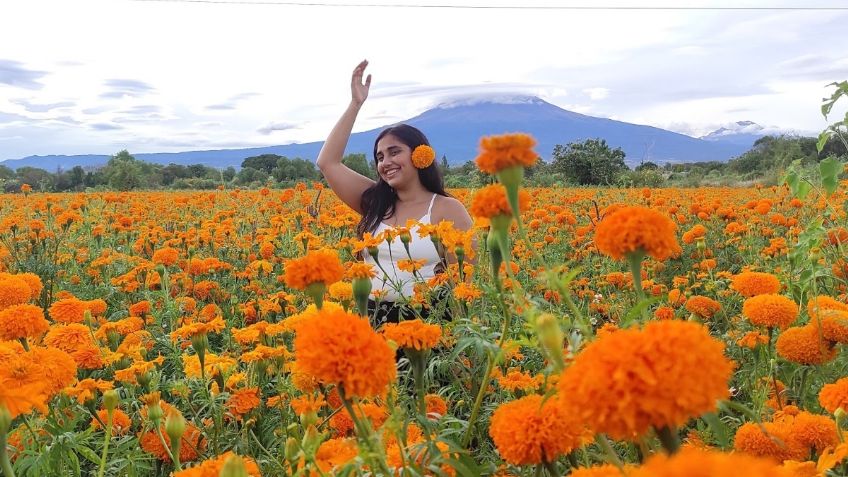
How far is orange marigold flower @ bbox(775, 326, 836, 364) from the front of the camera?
162 cm

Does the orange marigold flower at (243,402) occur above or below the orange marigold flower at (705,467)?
below

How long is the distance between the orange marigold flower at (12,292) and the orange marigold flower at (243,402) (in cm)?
99

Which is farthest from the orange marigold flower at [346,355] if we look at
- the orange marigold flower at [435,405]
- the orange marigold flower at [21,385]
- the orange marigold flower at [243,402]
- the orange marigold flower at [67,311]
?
the orange marigold flower at [67,311]

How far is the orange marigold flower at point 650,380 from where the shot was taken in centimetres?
53

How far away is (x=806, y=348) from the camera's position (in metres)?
1.63

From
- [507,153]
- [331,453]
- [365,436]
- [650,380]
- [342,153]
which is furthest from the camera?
Result: [342,153]

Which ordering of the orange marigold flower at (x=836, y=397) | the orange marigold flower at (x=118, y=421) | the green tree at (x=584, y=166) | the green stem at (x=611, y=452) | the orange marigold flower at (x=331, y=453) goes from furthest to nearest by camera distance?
the green tree at (x=584, y=166), the orange marigold flower at (x=118, y=421), the orange marigold flower at (x=836, y=397), the orange marigold flower at (x=331, y=453), the green stem at (x=611, y=452)

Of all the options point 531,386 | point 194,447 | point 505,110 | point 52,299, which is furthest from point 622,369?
point 505,110

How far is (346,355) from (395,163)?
10.5 ft

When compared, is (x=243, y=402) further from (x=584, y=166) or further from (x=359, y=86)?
(x=584, y=166)

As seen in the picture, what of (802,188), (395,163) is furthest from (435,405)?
(395,163)

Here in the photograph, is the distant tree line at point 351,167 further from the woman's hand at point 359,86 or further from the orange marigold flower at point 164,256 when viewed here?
the orange marigold flower at point 164,256

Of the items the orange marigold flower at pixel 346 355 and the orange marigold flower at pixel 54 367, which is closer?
the orange marigold flower at pixel 346 355

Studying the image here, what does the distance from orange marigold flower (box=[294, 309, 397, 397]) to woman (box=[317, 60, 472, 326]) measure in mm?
2839
